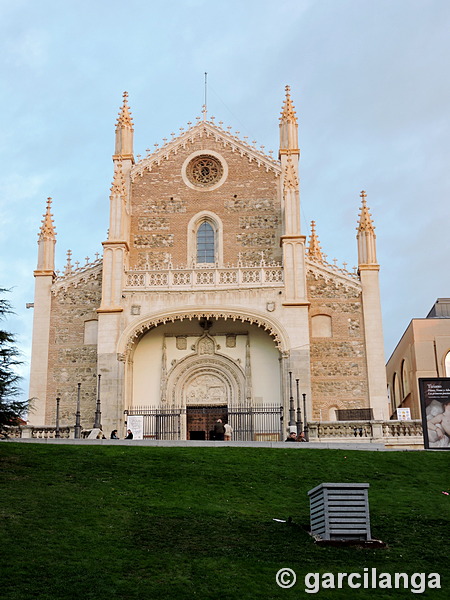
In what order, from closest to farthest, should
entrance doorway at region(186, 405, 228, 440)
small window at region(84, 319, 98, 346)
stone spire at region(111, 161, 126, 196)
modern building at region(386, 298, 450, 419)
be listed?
1. entrance doorway at region(186, 405, 228, 440)
2. small window at region(84, 319, 98, 346)
3. stone spire at region(111, 161, 126, 196)
4. modern building at region(386, 298, 450, 419)

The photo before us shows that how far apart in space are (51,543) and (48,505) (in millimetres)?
2768

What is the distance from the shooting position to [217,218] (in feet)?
141

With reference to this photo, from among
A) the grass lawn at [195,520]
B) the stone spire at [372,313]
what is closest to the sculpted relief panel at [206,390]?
the stone spire at [372,313]

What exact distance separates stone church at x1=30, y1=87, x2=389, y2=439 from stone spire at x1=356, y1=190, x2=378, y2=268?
2.6 inches

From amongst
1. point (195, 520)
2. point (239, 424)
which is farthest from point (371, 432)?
point (195, 520)

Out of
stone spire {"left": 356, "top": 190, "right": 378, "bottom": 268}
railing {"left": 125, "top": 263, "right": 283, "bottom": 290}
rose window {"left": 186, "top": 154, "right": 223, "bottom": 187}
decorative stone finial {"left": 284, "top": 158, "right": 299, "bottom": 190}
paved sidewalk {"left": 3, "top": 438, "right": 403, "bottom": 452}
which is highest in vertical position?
rose window {"left": 186, "top": 154, "right": 223, "bottom": 187}

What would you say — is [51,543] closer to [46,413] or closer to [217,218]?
[46,413]

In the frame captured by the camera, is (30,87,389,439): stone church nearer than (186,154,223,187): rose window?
Yes

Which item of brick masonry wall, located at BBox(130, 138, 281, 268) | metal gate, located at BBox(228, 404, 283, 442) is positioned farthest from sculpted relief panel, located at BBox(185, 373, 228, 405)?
brick masonry wall, located at BBox(130, 138, 281, 268)

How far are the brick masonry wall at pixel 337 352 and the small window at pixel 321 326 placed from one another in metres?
0.21

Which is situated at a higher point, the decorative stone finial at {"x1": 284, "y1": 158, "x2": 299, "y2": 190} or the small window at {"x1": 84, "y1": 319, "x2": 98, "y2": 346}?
the decorative stone finial at {"x1": 284, "y1": 158, "x2": 299, "y2": 190}

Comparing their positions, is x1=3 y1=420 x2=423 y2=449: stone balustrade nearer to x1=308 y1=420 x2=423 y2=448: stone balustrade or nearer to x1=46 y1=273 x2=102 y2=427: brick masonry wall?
Answer: x1=308 y1=420 x2=423 y2=448: stone balustrade

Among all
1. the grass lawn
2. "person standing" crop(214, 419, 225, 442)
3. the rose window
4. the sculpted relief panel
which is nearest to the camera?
the grass lawn

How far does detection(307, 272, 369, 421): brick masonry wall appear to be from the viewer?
39562 mm
